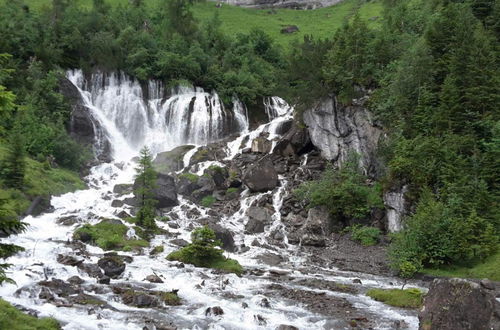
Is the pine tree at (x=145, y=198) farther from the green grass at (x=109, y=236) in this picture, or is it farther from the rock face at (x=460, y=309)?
the rock face at (x=460, y=309)

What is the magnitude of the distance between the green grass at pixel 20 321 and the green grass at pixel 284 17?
295ft

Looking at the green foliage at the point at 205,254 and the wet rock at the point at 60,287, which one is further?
the green foliage at the point at 205,254

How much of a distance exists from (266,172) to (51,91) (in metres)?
28.6

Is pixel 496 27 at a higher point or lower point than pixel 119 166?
higher

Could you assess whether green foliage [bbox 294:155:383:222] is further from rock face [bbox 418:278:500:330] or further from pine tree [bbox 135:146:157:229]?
rock face [bbox 418:278:500:330]

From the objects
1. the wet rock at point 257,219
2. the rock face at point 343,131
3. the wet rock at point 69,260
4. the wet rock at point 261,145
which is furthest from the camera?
the wet rock at point 261,145


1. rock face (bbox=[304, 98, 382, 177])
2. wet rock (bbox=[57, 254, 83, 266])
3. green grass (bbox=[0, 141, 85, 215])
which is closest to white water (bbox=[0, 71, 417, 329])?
wet rock (bbox=[57, 254, 83, 266])

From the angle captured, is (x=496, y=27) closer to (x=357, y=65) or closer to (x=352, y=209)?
(x=357, y=65)

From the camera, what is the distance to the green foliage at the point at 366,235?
1395 inches

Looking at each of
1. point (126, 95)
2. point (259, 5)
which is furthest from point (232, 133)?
point (259, 5)

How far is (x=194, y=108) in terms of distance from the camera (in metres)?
61.3

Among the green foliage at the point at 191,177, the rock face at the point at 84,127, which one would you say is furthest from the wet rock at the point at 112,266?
the rock face at the point at 84,127

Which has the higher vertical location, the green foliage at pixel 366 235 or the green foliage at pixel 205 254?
the green foliage at pixel 205 254

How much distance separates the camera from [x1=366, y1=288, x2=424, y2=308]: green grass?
2284 cm
